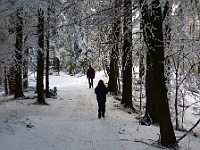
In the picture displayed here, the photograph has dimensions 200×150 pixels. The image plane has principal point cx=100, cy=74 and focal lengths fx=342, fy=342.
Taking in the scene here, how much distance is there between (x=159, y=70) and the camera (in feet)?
30.0

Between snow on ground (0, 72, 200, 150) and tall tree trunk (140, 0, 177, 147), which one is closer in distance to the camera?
tall tree trunk (140, 0, 177, 147)

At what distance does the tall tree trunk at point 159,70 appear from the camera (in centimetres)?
882

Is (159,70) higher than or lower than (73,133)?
higher

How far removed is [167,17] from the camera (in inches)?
392

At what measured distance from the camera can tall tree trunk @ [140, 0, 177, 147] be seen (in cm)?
882

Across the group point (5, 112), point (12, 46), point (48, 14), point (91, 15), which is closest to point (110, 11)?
point (91, 15)

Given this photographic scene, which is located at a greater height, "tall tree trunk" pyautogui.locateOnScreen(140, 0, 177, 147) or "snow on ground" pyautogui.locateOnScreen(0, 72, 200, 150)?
"tall tree trunk" pyautogui.locateOnScreen(140, 0, 177, 147)

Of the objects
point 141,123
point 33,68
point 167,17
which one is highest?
point 167,17

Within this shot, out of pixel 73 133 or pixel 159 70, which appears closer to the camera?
pixel 159 70

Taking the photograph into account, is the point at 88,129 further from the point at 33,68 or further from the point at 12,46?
the point at 33,68

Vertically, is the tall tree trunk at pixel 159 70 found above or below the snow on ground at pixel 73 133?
above

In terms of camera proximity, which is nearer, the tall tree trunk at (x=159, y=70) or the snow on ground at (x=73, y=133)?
the tall tree trunk at (x=159, y=70)

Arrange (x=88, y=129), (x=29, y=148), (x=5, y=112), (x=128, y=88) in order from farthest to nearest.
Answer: (x=128, y=88)
(x=5, y=112)
(x=88, y=129)
(x=29, y=148)

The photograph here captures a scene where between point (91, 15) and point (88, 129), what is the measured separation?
413 cm
